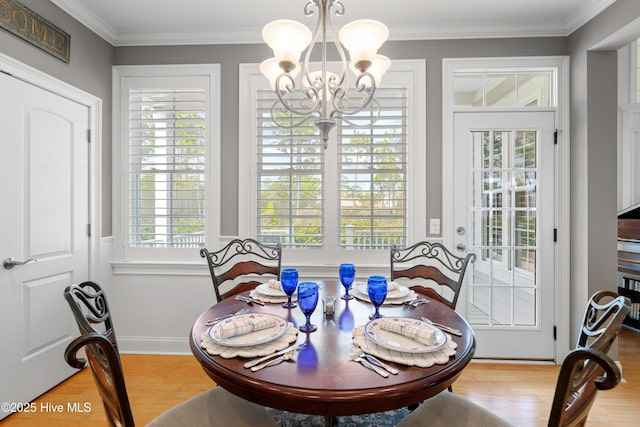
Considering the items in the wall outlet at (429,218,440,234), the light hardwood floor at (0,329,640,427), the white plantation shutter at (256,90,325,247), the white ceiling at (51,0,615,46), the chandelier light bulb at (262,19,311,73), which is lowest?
the light hardwood floor at (0,329,640,427)

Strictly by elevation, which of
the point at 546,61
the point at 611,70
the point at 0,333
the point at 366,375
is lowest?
the point at 0,333

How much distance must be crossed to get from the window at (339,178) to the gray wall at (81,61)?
1.18 metres

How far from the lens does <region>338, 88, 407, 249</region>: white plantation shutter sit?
2654 millimetres

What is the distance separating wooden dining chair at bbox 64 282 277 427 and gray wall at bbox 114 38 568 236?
5.15ft

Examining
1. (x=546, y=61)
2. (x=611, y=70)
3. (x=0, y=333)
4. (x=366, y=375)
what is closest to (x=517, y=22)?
(x=546, y=61)

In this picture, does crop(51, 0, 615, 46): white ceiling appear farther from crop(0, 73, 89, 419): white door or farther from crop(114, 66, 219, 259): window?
crop(0, 73, 89, 419): white door

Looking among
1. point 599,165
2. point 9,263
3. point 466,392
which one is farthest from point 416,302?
point 9,263

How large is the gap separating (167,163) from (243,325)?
6.82 ft

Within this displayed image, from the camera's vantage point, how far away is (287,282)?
1.49 m

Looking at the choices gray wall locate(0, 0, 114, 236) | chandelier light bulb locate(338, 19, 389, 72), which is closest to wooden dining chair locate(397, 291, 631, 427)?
chandelier light bulb locate(338, 19, 389, 72)

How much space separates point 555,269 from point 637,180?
1571 mm

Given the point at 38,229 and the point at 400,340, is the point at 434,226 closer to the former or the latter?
the point at 400,340

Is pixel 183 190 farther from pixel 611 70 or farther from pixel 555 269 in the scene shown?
pixel 611 70

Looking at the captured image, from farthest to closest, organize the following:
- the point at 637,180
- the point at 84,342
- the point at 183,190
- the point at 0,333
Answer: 1. the point at 637,180
2. the point at 183,190
3. the point at 0,333
4. the point at 84,342
